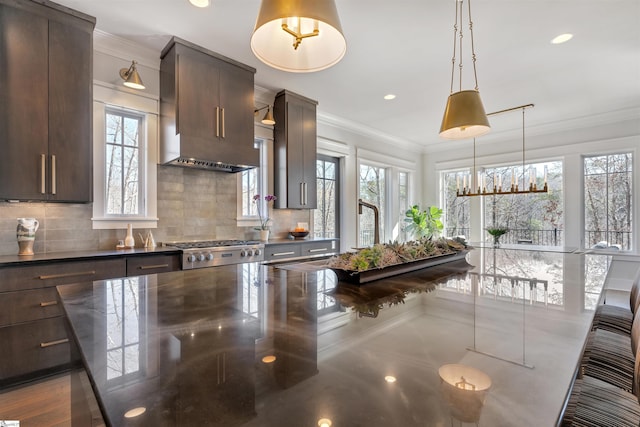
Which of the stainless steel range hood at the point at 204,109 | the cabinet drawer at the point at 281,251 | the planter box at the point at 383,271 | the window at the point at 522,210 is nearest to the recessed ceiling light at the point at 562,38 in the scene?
the window at the point at 522,210

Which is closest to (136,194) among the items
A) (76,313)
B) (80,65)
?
(80,65)

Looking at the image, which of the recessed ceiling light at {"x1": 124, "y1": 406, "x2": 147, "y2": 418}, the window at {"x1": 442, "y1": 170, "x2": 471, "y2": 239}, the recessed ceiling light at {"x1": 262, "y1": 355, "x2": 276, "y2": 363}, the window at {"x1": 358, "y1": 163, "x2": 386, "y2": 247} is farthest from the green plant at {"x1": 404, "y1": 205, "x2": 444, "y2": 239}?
the recessed ceiling light at {"x1": 124, "y1": 406, "x2": 147, "y2": 418}

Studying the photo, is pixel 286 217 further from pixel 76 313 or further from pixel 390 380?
pixel 390 380

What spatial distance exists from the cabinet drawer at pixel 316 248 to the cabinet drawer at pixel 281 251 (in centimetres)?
11

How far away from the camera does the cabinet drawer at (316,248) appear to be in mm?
3895

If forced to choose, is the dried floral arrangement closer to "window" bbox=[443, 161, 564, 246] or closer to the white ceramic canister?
the white ceramic canister

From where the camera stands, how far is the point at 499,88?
3889 mm

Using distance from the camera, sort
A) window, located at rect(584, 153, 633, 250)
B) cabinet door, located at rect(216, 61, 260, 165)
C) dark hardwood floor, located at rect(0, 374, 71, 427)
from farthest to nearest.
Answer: window, located at rect(584, 153, 633, 250) → cabinet door, located at rect(216, 61, 260, 165) → dark hardwood floor, located at rect(0, 374, 71, 427)

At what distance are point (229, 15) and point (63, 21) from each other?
4.08 feet

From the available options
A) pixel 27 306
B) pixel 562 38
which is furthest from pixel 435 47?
pixel 27 306

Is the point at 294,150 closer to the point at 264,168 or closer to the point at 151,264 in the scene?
the point at 264,168

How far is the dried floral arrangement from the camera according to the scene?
1.28 m

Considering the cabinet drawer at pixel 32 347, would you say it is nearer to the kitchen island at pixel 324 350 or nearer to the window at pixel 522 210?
the kitchen island at pixel 324 350

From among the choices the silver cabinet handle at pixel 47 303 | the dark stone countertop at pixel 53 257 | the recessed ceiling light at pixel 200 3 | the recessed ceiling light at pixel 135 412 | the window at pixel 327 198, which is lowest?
the silver cabinet handle at pixel 47 303
